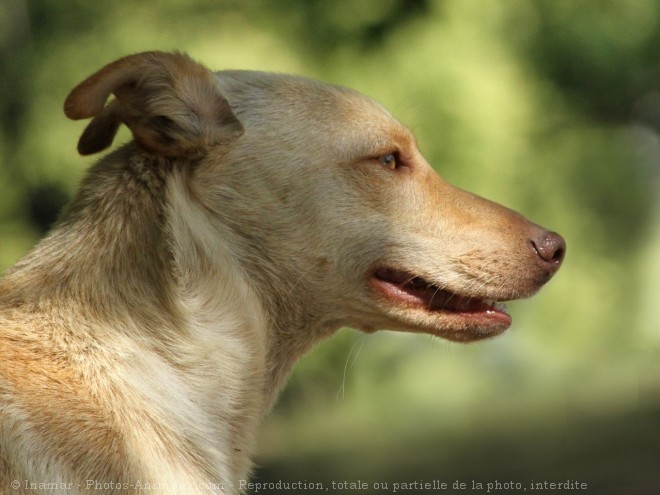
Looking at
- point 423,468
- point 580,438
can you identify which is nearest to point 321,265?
point 423,468

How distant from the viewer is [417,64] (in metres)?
8.20

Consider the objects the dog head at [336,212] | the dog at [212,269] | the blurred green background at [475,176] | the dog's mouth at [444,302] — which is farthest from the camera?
the blurred green background at [475,176]

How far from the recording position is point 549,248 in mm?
3422

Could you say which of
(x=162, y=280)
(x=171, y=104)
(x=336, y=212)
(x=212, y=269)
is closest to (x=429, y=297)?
(x=336, y=212)

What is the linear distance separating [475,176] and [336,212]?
16.8 feet

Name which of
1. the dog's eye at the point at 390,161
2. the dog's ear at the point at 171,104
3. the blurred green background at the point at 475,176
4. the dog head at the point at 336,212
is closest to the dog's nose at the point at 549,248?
the dog head at the point at 336,212

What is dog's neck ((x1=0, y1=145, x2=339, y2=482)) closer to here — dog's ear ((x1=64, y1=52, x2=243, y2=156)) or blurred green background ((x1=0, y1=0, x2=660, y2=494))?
dog's ear ((x1=64, y1=52, x2=243, y2=156))

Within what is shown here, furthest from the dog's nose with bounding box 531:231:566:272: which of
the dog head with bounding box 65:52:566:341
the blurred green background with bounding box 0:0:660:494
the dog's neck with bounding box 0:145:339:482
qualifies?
the blurred green background with bounding box 0:0:660:494

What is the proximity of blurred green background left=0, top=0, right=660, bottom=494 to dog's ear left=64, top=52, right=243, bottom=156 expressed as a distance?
14.3 feet

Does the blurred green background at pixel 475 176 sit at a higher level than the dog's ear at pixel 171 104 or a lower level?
higher

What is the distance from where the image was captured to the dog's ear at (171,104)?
3008 mm

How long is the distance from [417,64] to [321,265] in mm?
5201

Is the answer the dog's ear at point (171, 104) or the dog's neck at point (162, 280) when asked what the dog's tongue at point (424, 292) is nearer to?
the dog's neck at point (162, 280)

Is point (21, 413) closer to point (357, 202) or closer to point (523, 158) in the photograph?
point (357, 202)
